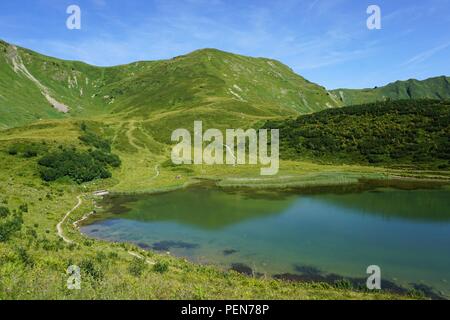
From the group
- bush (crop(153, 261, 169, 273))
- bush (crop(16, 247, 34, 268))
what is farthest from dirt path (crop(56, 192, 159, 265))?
bush (crop(16, 247, 34, 268))

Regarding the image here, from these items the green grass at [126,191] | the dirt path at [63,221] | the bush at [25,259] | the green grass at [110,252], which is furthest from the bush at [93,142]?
the bush at [25,259]

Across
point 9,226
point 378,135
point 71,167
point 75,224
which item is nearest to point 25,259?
point 9,226

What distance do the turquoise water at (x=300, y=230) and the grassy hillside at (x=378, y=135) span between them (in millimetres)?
40183

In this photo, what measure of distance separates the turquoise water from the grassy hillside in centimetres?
4018

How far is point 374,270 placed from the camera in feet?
107

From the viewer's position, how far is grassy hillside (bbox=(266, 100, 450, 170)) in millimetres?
109894

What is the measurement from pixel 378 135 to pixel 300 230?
3530 inches

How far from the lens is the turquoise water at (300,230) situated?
113 feet

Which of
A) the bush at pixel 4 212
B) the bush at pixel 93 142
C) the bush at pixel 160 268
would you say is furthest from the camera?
the bush at pixel 93 142

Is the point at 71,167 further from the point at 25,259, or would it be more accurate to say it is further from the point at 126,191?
the point at 25,259

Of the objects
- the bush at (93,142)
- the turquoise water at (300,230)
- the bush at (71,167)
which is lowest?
the turquoise water at (300,230)

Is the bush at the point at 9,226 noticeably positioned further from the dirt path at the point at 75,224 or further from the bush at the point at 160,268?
the bush at the point at 160,268

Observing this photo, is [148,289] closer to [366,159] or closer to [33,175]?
[33,175]

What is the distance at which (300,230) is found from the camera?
47.1m
